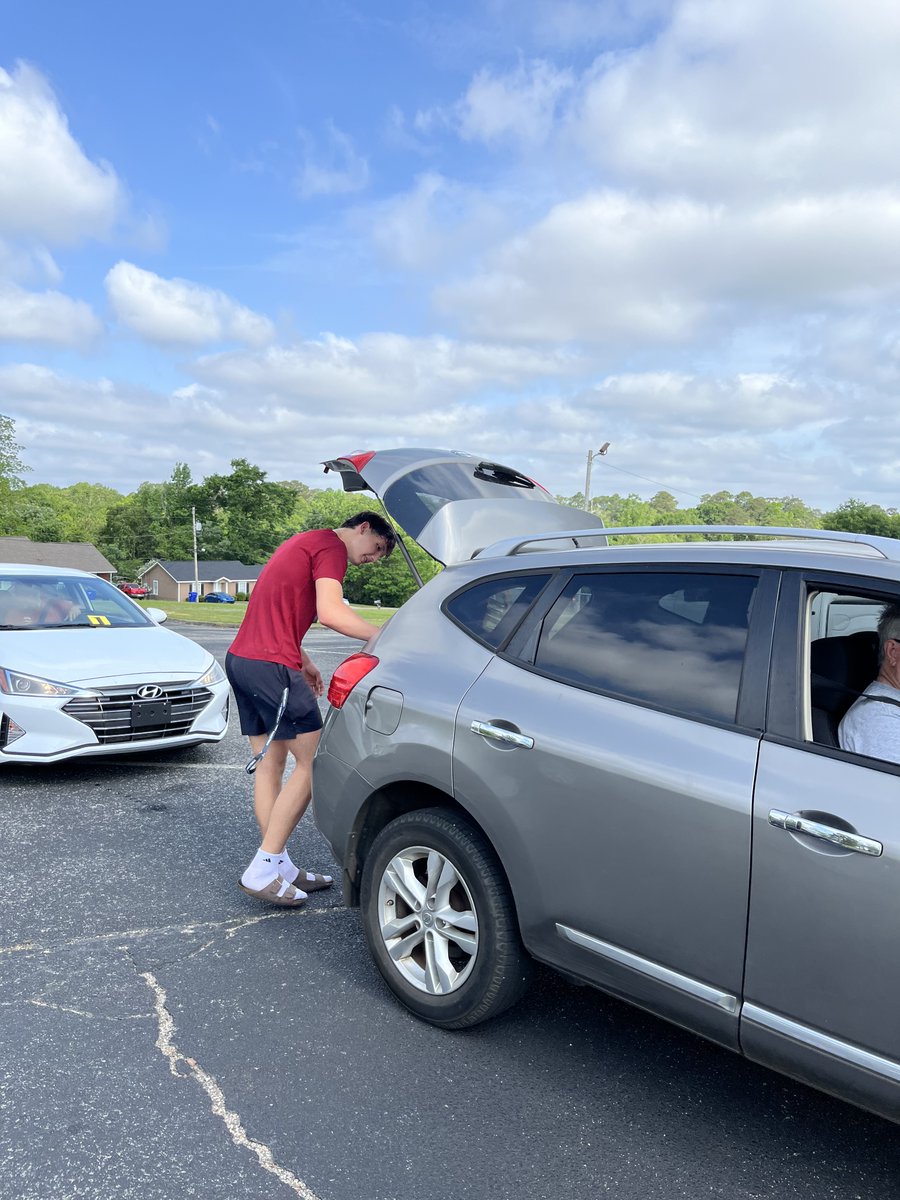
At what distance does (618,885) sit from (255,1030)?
4.63 ft

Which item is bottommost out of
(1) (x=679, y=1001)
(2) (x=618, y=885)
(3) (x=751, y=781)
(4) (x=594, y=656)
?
(1) (x=679, y=1001)

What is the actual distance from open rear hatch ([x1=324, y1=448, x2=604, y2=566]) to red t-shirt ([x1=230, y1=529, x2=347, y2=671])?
34 centimetres

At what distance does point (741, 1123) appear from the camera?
8.54 ft

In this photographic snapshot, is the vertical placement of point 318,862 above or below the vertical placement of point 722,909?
below

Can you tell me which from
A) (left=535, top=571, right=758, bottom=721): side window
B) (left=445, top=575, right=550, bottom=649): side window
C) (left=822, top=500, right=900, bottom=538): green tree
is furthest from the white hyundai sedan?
(left=822, top=500, right=900, bottom=538): green tree

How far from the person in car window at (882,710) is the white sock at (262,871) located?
8.52ft

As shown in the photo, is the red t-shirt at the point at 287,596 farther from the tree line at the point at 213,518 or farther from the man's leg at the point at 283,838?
the tree line at the point at 213,518

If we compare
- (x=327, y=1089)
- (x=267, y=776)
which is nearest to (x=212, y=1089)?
(x=327, y=1089)

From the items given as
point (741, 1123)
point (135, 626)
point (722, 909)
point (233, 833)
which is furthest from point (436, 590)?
point (135, 626)

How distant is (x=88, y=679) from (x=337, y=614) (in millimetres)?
2751

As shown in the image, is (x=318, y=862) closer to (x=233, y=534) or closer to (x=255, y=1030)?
(x=255, y=1030)

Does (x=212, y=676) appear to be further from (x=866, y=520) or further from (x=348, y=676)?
(x=866, y=520)

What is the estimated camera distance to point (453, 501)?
12.3 feet

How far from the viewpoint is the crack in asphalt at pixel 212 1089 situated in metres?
2.32
